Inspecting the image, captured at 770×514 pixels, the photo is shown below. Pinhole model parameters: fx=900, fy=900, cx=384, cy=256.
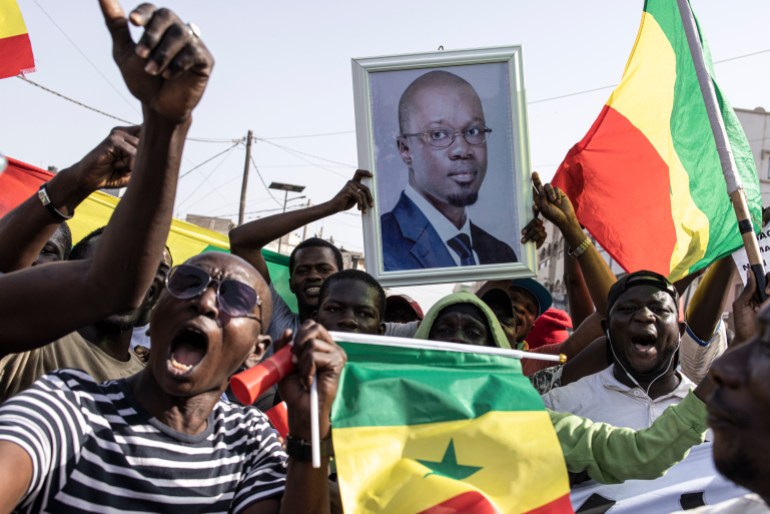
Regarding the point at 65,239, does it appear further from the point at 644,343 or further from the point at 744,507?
the point at 744,507

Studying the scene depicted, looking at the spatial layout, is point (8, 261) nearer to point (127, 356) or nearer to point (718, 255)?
point (127, 356)

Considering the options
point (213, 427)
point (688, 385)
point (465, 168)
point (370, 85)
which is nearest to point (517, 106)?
point (465, 168)

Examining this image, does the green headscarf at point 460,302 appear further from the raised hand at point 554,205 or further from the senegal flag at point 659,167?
the senegal flag at point 659,167

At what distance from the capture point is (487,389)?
300 cm

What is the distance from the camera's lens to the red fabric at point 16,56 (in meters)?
4.84

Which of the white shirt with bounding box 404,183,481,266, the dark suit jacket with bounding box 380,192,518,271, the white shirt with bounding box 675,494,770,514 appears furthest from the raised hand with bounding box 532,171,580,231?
the white shirt with bounding box 675,494,770,514

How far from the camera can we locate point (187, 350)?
8.43ft

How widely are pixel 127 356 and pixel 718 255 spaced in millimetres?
3015

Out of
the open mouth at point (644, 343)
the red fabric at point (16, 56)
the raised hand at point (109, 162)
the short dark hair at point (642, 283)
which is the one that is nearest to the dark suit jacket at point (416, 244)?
the short dark hair at point (642, 283)

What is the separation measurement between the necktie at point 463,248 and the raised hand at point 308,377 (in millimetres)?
2482

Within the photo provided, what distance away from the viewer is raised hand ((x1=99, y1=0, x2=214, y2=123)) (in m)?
1.82

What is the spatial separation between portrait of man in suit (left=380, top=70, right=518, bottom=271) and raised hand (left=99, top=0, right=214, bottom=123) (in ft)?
9.78

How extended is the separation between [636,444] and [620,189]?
8.07 feet

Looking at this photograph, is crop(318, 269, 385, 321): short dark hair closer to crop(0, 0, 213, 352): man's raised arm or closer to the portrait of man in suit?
the portrait of man in suit
